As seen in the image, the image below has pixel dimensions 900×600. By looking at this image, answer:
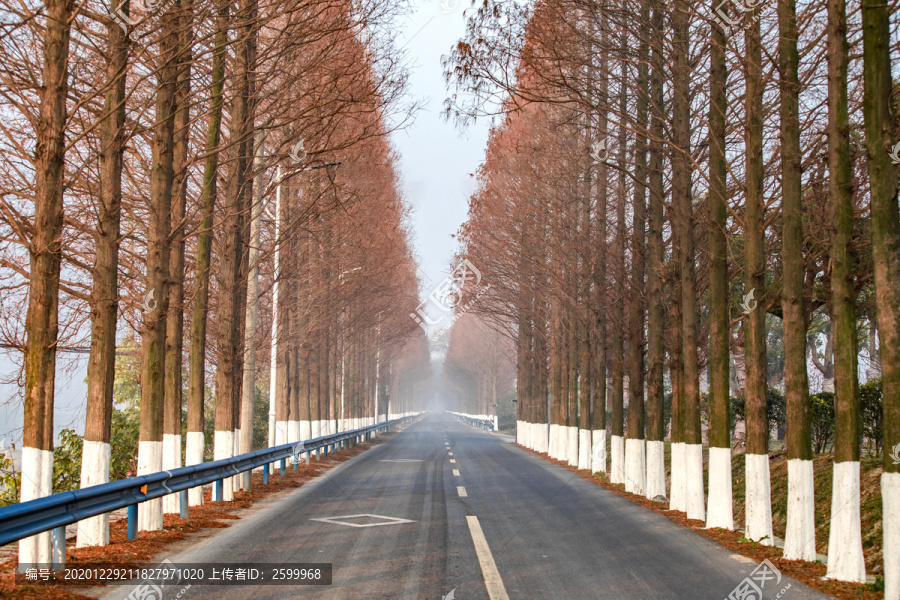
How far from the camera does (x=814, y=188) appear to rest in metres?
14.3

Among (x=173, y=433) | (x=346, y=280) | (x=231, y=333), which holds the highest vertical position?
(x=346, y=280)

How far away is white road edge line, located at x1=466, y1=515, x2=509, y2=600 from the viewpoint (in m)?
6.84

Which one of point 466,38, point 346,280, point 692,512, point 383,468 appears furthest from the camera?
point 346,280

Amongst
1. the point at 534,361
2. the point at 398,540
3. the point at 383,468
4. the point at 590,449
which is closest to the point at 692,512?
the point at 398,540

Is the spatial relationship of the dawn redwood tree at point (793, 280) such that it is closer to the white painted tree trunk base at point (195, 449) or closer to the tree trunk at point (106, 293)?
the tree trunk at point (106, 293)

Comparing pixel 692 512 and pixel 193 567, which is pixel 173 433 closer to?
pixel 193 567

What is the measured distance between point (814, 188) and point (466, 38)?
7084 millimetres

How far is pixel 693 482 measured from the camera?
13.4 meters

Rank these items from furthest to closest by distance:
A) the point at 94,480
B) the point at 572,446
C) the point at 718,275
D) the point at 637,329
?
the point at 572,446
the point at 637,329
the point at 718,275
the point at 94,480

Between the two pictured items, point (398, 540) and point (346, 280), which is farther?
point (346, 280)

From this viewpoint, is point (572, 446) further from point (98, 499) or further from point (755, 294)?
point (98, 499)

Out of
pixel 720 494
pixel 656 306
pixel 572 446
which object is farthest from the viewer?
pixel 572 446

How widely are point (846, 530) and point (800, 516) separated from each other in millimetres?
1294

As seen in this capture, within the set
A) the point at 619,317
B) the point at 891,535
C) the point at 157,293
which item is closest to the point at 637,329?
the point at 619,317
